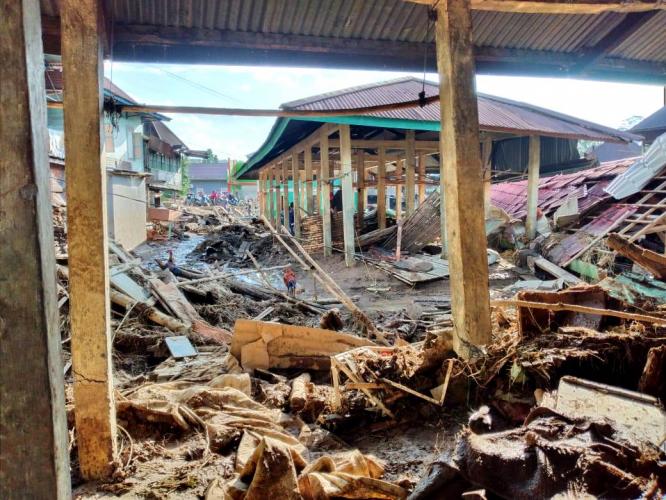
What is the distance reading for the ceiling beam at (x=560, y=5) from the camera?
8.93 ft

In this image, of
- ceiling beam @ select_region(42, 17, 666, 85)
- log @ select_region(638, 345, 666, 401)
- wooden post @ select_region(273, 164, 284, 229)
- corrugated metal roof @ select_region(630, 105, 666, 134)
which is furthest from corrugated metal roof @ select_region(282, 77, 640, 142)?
corrugated metal roof @ select_region(630, 105, 666, 134)

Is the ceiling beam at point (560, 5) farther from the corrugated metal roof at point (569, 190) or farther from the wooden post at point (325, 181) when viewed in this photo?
the corrugated metal roof at point (569, 190)

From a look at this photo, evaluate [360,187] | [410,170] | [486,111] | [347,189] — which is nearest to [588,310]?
[347,189]

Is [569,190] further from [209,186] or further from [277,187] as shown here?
[209,186]

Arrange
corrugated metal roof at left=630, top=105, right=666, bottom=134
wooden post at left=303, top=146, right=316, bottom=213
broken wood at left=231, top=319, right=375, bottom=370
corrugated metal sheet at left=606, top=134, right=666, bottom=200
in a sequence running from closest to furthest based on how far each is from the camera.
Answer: broken wood at left=231, top=319, right=375, bottom=370 < corrugated metal sheet at left=606, top=134, right=666, bottom=200 < wooden post at left=303, top=146, right=316, bottom=213 < corrugated metal roof at left=630, top=105, right=666, bottom=134

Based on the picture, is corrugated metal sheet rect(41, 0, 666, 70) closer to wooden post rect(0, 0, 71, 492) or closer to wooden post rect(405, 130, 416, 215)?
wooden post rect(0, 0, 71, 492)

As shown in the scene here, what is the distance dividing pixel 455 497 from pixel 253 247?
17122mm

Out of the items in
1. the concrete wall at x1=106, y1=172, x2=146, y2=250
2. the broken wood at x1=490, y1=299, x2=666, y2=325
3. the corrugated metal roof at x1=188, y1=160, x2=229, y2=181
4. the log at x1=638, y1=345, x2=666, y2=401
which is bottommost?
the log at x1=638, y1=345, x2=666, y2=401

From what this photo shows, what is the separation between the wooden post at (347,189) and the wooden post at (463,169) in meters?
8.93

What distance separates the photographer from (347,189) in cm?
1185

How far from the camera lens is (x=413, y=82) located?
12.7 metres

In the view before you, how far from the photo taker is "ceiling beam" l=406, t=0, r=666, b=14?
107 inches

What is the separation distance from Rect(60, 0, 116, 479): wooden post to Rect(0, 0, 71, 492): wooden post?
1.36m

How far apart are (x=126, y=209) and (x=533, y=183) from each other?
15.0m
